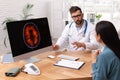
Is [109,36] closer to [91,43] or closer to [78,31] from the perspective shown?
[91,43]

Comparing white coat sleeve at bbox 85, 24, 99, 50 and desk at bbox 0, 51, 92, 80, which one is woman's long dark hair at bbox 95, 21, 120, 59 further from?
white coat sleeve at bbox 85, 24, 99, 50

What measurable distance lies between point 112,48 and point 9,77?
851mm

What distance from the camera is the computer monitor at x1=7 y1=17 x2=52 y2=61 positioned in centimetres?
168

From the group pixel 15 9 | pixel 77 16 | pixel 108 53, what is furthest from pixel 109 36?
pixel 15 9

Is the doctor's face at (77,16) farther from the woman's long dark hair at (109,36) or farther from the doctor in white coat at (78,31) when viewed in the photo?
the woman's long dark hair at (109,36)

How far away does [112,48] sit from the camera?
1291 millimetres

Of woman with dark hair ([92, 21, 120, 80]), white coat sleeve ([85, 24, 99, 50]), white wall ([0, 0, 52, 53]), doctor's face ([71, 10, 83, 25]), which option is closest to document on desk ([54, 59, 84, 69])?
woman with dark hair ([92, 21, 120, 80])

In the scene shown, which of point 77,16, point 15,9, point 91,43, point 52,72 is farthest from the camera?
point 15,9

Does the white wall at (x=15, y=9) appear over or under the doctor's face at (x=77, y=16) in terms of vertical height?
over

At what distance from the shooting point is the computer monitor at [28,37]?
1.68 metres

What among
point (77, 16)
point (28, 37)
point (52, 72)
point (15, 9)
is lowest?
point (52, 72)

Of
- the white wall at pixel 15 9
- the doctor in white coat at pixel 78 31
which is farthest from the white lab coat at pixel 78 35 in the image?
the white wall at pixel 15 9

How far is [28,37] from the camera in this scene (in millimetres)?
1821

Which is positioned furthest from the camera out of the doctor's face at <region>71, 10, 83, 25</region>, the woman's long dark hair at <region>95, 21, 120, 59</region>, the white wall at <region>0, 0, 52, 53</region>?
the white wall at <region>0, 0, 52, 53</region>
